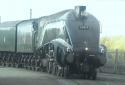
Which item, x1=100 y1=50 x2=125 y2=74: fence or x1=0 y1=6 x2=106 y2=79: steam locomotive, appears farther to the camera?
x1=100 y1=50 x2=125 y2=74: fence

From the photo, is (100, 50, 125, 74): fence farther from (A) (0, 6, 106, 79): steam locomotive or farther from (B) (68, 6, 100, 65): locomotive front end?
(B) (68, 6, 100, 65): locomotive front end

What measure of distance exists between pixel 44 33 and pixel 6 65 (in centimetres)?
1304

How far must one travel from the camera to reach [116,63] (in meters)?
38.9

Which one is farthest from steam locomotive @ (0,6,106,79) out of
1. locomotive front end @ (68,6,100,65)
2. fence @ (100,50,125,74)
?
fence @ (100,50,125,74)

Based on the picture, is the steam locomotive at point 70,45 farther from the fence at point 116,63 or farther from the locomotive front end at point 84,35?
the fence at point 116,63

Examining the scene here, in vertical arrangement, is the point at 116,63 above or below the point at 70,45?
below

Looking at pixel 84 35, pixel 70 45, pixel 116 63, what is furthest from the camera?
pixel 116 63

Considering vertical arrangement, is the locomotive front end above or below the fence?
above

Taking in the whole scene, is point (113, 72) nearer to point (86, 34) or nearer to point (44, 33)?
point (44, 33)

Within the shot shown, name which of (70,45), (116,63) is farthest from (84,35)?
(116,63)

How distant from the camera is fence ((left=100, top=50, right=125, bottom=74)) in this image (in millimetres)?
38688

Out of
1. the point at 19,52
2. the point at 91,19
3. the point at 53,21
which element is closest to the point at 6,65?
the point at 19,52

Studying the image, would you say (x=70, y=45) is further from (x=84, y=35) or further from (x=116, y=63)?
(x=116, y=63)

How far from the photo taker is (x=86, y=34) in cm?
2942
